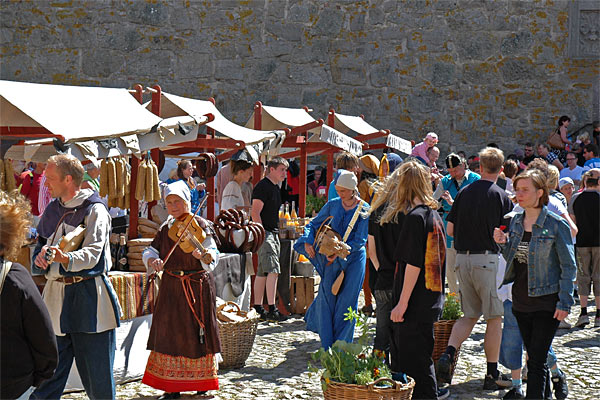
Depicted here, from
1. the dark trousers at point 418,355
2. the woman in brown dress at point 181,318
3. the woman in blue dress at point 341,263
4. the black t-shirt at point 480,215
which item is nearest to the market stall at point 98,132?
the woman in brown dress at point 181,318

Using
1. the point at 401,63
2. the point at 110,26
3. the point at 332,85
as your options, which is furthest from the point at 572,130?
the point at 110,26

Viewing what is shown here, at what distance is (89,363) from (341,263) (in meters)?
2.26

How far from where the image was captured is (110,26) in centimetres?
1789

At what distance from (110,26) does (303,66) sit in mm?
4384

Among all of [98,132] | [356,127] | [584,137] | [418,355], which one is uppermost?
[584,137]

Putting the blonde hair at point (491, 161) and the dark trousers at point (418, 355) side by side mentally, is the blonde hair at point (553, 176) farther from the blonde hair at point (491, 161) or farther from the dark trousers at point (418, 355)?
the dark trousers at point (418, 355)

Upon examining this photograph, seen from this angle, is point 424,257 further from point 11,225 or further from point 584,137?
point 584,137

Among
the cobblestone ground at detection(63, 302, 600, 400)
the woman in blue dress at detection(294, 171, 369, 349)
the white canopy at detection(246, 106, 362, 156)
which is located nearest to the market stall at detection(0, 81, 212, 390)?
the cobblestone ground at detection(63, 302, 600, 400)

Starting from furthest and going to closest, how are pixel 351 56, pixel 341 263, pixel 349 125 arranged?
1. pixel 351 56
2. pixel 349 125
3. pixel 341 263

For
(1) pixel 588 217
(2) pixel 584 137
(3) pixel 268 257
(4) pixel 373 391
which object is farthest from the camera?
(2) pixel 584 137

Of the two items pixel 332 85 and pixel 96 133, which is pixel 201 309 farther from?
pixel 332 85

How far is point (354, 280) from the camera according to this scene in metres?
6.25

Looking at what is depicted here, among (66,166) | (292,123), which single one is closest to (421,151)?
(292,123)

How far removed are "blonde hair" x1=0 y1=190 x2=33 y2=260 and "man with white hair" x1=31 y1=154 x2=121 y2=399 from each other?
1.30 m
